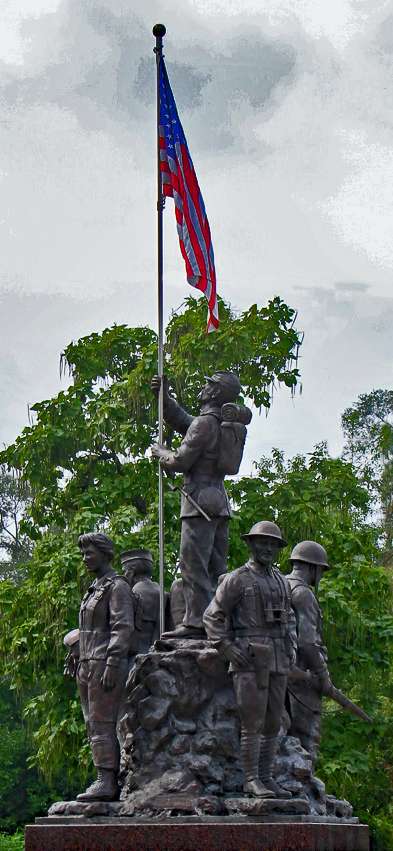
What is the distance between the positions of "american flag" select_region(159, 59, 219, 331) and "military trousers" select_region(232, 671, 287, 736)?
449cm

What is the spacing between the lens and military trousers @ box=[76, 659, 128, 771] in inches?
563

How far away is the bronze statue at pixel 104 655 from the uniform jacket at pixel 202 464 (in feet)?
3.20

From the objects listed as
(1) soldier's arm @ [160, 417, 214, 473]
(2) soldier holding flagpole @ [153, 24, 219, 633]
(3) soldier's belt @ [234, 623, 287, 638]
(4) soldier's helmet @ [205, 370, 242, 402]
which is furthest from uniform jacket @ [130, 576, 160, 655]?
(2) soldier holding flagpole @ [153, 24, 219, 633]

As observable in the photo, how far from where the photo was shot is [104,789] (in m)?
14.0

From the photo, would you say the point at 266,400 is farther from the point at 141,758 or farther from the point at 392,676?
the point at 141,758

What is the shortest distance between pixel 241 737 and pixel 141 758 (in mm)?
919

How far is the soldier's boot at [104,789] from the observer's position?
14.0 meters

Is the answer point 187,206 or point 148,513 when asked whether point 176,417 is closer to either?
point 187,206

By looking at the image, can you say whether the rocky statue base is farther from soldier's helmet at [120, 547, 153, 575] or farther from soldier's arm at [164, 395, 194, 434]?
soldier's arm at [164, 395, 194, 434]

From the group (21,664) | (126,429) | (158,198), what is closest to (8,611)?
(21,664)

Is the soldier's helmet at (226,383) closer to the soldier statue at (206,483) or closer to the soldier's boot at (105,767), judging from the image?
the soldier statue at (206,483)

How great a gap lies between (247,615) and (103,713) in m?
1.69

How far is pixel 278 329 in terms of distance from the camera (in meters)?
27.1

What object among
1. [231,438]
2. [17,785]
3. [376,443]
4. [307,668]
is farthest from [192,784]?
[376,443]
